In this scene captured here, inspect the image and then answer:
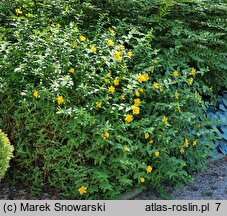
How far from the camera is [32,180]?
12.0 ft

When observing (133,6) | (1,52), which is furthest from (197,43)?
(1,52)

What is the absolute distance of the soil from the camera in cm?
365

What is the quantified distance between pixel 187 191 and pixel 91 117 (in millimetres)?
1090

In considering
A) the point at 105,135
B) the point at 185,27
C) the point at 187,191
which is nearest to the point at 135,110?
the point at 105,135

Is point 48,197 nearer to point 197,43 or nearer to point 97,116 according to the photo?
point 97,116

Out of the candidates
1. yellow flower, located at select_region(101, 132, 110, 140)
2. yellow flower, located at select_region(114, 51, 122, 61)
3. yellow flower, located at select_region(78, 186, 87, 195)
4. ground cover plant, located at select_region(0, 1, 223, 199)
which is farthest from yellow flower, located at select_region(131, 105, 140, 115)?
yellow flower, located at select_region(78, 186, 87, 195)

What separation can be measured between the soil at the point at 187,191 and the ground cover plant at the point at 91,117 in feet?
0.28

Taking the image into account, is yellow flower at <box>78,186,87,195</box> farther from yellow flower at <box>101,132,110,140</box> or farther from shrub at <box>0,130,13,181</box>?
shrub at <box>0,130,13,181</box>

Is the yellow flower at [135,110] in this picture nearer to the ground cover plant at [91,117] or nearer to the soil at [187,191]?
the ground cover plant at [91,117]

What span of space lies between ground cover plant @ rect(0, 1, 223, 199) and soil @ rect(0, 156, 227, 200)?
87 millimetres

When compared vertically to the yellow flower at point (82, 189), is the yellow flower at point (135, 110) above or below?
above

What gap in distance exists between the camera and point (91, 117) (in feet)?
11.1

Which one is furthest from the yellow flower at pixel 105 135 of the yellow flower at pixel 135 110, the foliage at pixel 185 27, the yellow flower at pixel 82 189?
the foliage at pixel 185 27

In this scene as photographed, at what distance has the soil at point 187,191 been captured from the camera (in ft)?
12.0
